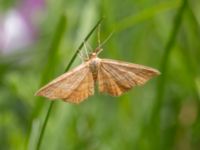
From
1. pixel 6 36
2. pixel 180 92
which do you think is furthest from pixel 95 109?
pixel 6 36

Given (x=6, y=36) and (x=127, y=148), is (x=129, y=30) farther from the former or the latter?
(x=127, y=148)

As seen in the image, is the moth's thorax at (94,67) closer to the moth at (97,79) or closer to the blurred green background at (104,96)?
the moth at (97,79)

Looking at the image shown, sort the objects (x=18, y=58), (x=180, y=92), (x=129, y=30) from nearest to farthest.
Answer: (x=180, y=92) < (x=18, y=58) < (x=129, y=30)

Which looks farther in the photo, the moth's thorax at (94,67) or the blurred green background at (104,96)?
the blurred green background at (104,96)

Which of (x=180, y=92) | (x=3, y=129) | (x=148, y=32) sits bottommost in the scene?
(x=3, y=129)

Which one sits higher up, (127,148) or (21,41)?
(21,41)

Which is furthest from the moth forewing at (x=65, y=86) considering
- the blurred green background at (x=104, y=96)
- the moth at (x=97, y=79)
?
the blurred green background at (x=104, y=96)

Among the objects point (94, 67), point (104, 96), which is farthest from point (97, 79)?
point (104, 96)

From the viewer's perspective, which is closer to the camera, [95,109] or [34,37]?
[95,109]
